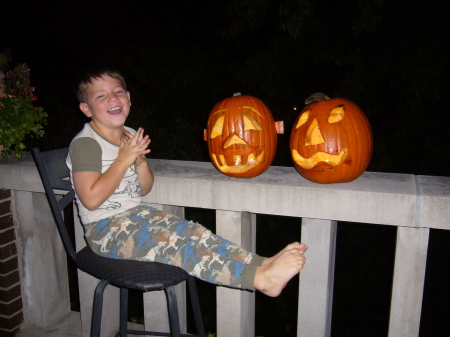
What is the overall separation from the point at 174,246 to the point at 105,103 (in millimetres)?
743

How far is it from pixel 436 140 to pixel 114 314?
5364 millimetres

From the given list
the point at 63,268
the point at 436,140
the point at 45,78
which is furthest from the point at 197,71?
the point at 63,268

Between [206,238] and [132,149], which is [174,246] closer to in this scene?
[206,238]

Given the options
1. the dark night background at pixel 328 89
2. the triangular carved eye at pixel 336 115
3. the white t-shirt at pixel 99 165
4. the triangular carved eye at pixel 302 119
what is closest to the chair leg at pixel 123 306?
the white t-shirt at pixel 99 165

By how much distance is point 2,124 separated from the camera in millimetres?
1904

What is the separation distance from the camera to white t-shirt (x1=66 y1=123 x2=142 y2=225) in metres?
1.47

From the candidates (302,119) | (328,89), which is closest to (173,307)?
(302,119)

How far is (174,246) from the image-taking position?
4.62ft

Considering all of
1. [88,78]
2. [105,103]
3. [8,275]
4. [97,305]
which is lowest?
[8,275]

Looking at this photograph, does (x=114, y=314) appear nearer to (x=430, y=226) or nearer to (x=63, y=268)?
(x=63, y=268)

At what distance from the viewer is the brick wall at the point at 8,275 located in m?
2.07

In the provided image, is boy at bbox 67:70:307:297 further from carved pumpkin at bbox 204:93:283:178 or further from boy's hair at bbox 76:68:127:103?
carved pumpkin at bbox 204:93:283:178

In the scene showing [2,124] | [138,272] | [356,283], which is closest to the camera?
[138,272]

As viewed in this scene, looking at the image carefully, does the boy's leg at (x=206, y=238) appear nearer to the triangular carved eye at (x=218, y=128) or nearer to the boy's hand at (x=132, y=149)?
the boy's hand at (x=132, y=149)
